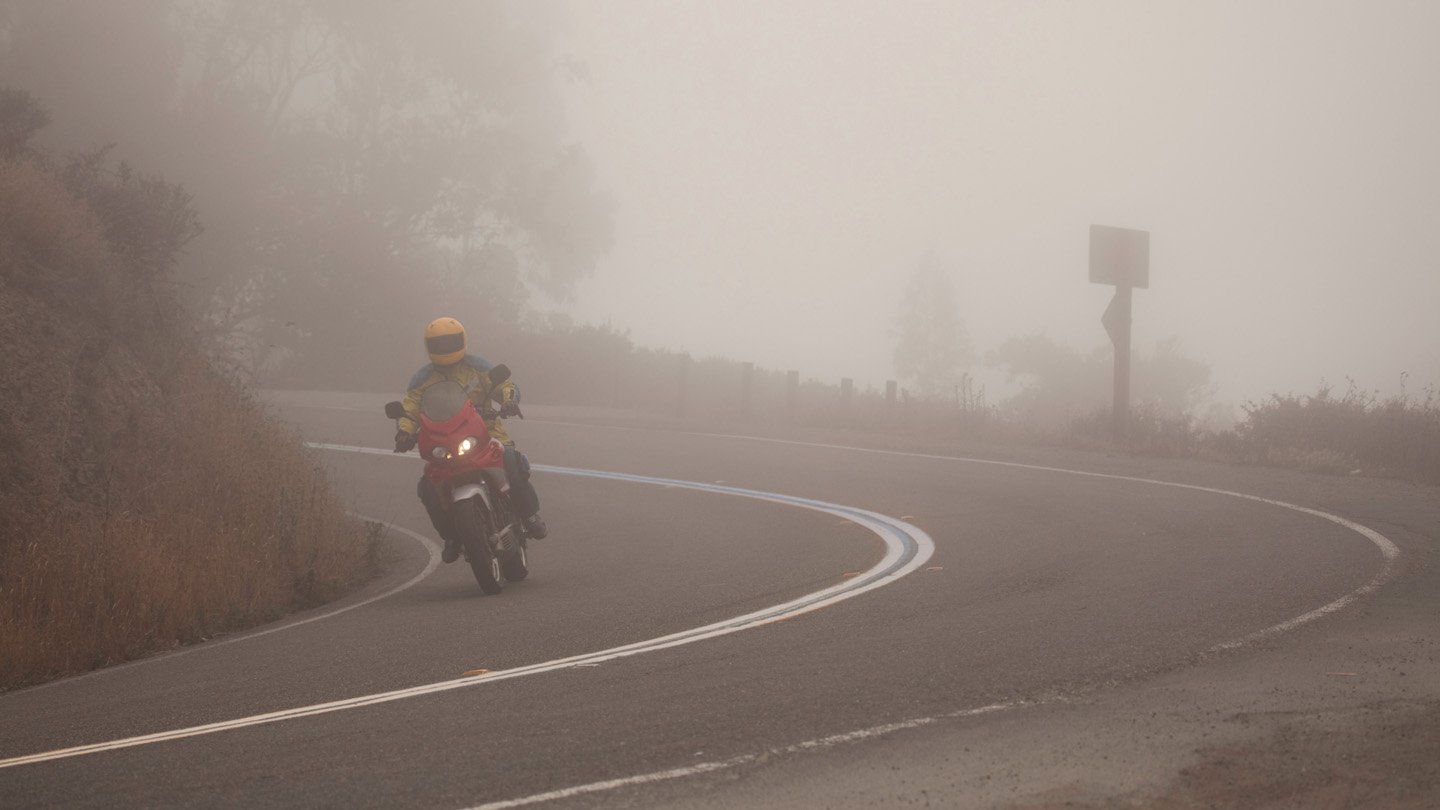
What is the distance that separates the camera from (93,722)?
23.6 ft

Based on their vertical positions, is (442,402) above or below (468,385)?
below

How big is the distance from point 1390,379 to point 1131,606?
279 ft

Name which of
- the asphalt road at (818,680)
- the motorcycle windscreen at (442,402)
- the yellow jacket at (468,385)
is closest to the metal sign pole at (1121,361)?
the asphalt road at (818,680)

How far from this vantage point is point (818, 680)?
6.76 m

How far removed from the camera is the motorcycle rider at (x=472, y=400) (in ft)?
36.7

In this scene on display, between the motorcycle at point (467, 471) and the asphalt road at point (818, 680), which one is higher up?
the motorcycle at point (467, 471)

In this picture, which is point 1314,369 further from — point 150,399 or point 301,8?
point 150,399

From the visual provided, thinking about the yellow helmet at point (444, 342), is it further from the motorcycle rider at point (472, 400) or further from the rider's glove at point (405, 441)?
the rider's glove at point (405, 441)

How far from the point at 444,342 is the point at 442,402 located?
21.6 inches

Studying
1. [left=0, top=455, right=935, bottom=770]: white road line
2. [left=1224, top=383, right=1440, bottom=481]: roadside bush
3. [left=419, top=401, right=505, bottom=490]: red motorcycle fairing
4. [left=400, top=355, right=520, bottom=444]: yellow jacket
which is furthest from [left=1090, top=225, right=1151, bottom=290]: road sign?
[left=419, top=401, right=505, bottom=490]: red motorcycle fairing

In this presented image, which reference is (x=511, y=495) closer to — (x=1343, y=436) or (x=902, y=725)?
(x=902, y=725)

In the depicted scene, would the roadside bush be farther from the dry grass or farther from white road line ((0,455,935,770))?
the dry grass

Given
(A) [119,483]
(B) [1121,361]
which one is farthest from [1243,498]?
(A) [119,483]

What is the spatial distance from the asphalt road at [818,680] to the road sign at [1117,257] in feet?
38.0
